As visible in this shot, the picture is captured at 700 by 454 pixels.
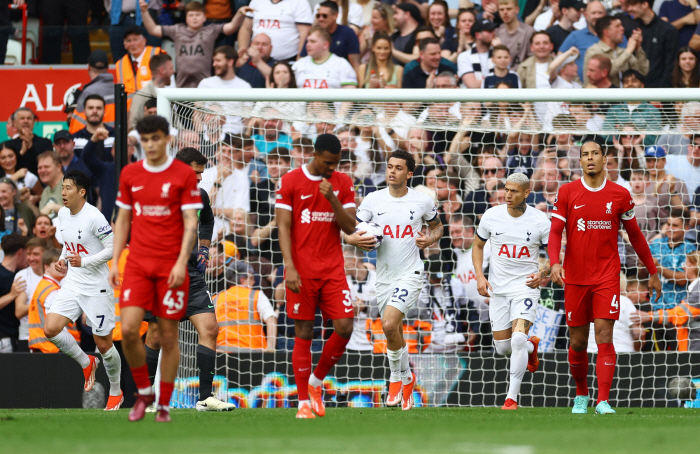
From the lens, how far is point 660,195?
40.9ft

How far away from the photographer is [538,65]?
46.3ft

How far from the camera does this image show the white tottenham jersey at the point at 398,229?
31.3 feet

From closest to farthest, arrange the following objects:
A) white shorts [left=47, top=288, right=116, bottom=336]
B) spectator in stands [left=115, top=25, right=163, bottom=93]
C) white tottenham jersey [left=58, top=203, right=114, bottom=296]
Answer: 1. white tottenham jersey [left=58, top=203, right=114, bottom=296]
2. white shorts [left=47, top=288, right=116, bottom=336]
3. spectator in stands [left=115, top=25, right=163, bottom=93]

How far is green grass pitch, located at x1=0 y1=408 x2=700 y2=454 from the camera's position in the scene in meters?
5.43

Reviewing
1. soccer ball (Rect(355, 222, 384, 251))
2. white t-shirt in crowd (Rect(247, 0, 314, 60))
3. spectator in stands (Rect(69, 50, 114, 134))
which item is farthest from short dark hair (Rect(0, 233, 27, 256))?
soccer ball (Rect(355, 222, 384, 251))

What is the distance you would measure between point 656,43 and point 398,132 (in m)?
4.34

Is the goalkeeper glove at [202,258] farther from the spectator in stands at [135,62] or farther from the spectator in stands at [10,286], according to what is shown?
the spectator in stands at [135,62]

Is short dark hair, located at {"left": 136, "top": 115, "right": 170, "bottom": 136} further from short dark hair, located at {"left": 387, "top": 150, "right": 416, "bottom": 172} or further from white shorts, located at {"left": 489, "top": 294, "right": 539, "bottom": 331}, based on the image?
white shorts, located at {"left": 489, "top": 294, "right": 539, "bottom": 331}

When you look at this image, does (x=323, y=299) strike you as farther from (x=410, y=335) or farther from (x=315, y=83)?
(x=315, y=83)

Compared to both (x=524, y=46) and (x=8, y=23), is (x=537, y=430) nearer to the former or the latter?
(x=524, y=46)

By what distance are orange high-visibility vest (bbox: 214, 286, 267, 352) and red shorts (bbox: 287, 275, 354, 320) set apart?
162 inches

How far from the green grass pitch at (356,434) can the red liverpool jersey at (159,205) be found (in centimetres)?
129

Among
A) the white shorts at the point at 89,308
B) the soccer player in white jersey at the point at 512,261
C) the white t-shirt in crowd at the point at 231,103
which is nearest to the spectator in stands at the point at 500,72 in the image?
the white t-shirt in crowd at the point at 231,103

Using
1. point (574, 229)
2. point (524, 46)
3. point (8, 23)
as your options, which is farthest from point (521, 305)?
point (8, 23)
